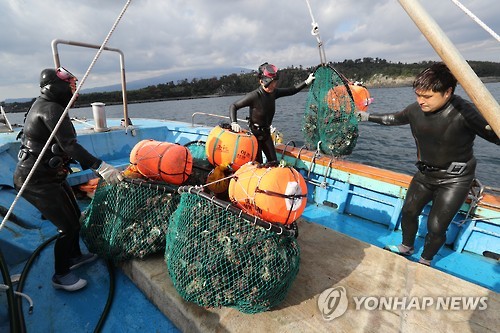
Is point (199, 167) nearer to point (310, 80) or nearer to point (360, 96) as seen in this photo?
point (310, 80)

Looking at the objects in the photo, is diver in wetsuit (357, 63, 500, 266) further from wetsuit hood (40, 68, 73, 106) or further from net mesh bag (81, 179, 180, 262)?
wetsuit hood (40, 68, 73, 106)

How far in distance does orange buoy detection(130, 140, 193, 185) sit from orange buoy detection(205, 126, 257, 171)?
59cm

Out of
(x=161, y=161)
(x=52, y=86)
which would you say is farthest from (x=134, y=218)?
(x=52, y=86)

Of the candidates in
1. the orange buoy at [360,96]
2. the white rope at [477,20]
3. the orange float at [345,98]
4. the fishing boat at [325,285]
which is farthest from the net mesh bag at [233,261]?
the orange buoy at [360,96]

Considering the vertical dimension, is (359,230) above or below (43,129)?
below

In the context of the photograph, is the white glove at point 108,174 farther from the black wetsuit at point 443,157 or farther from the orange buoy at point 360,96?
the orange buoy at point 360,96

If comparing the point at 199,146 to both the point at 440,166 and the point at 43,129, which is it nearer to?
the point at 43,129

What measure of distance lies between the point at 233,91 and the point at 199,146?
88.0 metres

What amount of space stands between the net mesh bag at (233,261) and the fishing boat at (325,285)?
121 millimetres

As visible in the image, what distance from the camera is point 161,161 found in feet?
9.11

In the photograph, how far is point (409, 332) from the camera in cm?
186

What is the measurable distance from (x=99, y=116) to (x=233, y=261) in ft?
21.1

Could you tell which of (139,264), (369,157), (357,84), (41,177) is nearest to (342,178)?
(357,84)

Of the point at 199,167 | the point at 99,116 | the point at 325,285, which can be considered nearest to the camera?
the point at 325,285
